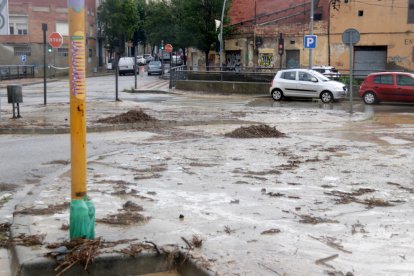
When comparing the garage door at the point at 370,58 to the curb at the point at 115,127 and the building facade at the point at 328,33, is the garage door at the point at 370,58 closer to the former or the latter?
the building facade at the point at 328,33

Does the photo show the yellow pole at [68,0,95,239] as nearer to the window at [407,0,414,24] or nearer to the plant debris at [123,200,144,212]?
the plant debris at [123,200,144,212]

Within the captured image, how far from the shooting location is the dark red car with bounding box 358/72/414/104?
25.0 metres

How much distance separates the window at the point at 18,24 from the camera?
59.9 m

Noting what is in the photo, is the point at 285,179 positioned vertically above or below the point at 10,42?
below

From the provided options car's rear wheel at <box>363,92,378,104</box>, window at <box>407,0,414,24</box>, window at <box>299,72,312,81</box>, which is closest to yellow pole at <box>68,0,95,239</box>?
car's rear wheel at <box>363,92,378,104</box>

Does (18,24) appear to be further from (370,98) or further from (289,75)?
(370,98)

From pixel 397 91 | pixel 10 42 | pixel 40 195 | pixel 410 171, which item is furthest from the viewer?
pixel 10 42

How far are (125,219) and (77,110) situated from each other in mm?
1842

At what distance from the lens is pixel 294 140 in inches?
539

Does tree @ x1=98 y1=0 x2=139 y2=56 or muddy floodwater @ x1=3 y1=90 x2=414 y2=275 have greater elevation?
tree @ x1=98 y1=0 x2=139 y2=56

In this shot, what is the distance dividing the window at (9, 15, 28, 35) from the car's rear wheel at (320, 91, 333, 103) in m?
42.5

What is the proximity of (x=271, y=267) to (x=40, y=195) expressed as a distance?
3881 mm

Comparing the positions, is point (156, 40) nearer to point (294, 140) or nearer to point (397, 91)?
point (397, 91)

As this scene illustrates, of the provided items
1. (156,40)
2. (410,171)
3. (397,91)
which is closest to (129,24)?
(156,40)
